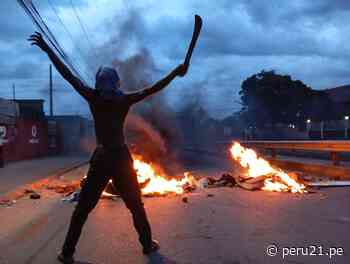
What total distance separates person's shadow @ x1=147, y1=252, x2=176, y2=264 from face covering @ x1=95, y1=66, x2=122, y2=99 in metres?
1.77

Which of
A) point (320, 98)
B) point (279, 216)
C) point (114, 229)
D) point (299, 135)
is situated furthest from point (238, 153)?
point (320, 98)

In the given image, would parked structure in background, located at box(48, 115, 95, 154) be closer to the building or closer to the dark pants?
the building

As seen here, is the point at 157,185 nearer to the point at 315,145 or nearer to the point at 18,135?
the point at 315,145

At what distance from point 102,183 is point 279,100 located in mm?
→ 54387

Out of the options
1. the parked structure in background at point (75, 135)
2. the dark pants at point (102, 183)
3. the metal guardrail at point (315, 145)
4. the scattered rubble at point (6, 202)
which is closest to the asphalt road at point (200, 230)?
the dark pants at point (102, 183)

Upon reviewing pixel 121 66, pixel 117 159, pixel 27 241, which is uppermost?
pixel 121 66

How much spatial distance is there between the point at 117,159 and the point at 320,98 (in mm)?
57346

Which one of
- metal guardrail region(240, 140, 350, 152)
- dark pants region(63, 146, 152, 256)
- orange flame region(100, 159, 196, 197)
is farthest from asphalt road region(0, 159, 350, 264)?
metal guardrail region(240, 140, 350, 152)

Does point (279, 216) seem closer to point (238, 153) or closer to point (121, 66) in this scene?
point (238, 153)

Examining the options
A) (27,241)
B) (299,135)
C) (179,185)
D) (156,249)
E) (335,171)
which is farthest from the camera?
(299,135)

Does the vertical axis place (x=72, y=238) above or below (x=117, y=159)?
below

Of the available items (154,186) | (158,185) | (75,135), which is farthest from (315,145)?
(75,135)

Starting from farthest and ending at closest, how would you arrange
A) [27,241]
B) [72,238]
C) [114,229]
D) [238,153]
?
[238,153] → [114,229] → [27,241] → [72,238]

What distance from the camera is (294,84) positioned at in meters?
58.6
